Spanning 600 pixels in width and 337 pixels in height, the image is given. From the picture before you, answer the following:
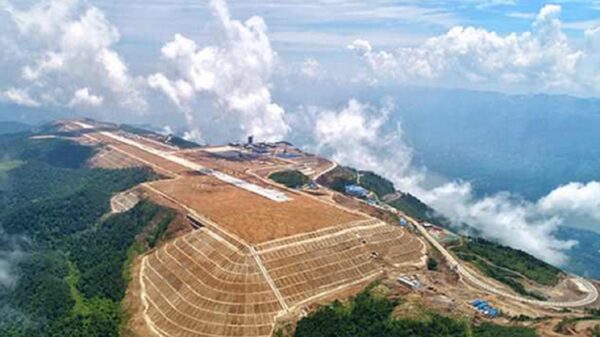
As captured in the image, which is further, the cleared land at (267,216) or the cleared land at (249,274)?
the cleared land at (267,216)

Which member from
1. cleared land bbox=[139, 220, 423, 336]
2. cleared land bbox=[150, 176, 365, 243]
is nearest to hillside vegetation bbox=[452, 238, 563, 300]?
cleared land bbox=[139, 220, 423, 336]

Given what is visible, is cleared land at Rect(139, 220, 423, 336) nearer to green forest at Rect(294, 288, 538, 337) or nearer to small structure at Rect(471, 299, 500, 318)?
green forest at Rect(294, 288, 538, 337)

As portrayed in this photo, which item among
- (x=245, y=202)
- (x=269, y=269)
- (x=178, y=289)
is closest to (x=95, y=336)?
(x=178, y=289)

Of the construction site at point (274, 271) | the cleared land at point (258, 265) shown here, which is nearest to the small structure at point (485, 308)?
the construction site at point (274, 271)

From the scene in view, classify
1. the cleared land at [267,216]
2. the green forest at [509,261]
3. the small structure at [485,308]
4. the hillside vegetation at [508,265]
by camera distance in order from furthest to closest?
the green forest at [509,261]
the hillside vegetation at [508,265]
the cleared land at [267,216]
the small structure at [485,308]

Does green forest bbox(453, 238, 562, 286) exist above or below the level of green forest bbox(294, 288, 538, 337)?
above

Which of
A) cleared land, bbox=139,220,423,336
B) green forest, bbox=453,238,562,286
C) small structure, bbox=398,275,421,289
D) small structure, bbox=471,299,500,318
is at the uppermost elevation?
green forest, bbox=453,238,562,286

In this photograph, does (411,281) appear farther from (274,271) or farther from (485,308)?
(274,271)

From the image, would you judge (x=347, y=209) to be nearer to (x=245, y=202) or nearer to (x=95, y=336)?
(x=245, y=202)

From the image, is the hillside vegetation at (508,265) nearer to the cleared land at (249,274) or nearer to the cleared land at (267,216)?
the cleared land at (249,274)
